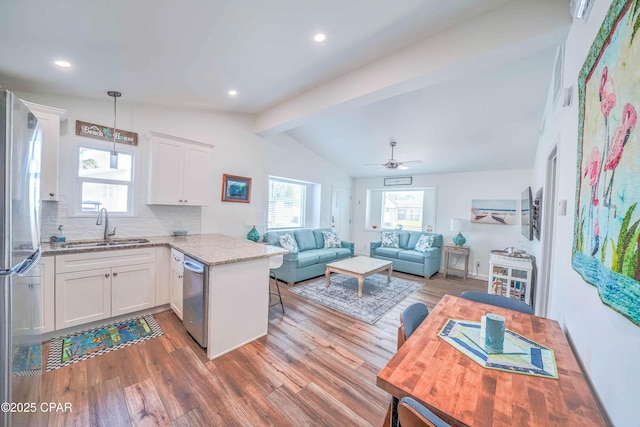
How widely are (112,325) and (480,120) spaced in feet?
17.6

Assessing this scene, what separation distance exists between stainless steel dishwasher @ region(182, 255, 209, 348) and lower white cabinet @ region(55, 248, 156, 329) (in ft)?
2.13

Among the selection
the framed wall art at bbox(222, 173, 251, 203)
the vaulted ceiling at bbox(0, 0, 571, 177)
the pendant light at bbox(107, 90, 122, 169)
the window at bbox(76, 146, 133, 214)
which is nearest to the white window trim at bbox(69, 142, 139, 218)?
the window at bbox(76, 146, 133, 214)

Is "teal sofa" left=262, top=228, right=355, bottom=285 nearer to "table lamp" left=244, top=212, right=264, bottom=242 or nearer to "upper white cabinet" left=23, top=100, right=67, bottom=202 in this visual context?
"table lamp" left=244, top=212, right=264, bottom=242

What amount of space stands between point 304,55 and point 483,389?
2750 mm

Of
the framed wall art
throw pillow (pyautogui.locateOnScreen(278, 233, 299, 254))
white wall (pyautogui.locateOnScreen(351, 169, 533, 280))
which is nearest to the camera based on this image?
the framed wall art

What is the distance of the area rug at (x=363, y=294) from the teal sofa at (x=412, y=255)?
1.57 feet

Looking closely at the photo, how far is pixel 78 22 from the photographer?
1645mm

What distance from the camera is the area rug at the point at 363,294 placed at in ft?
10.7

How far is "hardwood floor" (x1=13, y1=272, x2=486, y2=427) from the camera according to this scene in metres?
1.57

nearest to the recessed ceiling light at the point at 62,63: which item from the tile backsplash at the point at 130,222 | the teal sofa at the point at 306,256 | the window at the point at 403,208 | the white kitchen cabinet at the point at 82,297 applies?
the tile backsplash at the point at 130,222

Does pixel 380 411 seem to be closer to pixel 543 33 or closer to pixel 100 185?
pixel 543 33

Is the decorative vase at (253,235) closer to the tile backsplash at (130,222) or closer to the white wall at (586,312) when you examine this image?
the tile backsplash at (130,222)

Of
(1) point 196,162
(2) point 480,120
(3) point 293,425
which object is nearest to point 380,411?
(3) point 293,425

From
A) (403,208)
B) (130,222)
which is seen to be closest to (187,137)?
(130,222)
